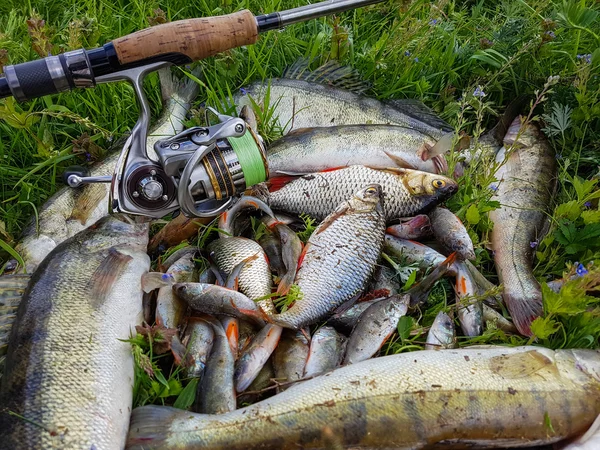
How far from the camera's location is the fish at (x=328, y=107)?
4.04 meters

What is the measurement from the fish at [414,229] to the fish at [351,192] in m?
0.08

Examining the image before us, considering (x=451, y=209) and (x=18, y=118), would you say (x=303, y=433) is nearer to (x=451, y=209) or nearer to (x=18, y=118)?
(x=451, y=209)

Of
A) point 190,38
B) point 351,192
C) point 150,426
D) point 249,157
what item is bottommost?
point 150,426

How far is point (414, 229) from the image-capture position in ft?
10.9

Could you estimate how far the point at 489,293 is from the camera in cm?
286

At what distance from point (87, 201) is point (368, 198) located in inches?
67.7

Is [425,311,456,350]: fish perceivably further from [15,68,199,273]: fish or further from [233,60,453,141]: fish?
[15,68,199,273]: fish

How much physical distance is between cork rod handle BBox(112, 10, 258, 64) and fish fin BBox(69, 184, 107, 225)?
120 cm

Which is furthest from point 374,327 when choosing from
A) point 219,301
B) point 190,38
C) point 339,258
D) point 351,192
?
point 190,38

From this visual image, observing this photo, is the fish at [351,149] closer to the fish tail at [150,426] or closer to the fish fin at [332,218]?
the fish fin at [332,218]

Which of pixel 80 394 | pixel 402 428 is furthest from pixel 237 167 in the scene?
pixel 402 428

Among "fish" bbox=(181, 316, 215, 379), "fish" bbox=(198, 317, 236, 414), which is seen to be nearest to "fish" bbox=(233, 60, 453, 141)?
"fish" bbox=(181, 316, 215, 379)

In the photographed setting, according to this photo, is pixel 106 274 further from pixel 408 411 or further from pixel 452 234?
pixel 452 234

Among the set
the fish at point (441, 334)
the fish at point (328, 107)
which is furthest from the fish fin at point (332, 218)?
the fish at point (328, 107)
